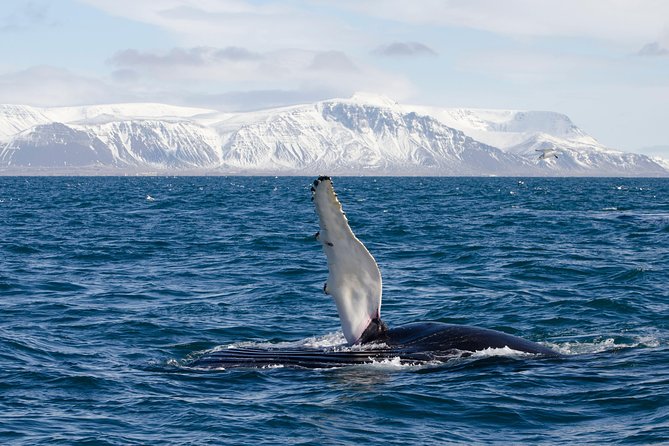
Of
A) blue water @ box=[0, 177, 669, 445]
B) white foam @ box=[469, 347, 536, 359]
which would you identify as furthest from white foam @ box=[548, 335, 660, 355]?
white foam @ box=[469, 347, 536, 359]

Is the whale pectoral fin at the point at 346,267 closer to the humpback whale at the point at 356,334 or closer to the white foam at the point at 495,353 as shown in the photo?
the humpback whale at the point at 356,334

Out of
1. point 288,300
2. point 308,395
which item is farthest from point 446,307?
point 308,395

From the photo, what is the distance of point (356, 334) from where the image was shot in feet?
42.5

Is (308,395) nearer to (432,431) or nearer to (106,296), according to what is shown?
(432,431)

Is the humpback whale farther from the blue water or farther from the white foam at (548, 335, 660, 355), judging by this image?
the white foam at (548, 335, 660, 355)

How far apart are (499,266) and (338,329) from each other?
1074 cm

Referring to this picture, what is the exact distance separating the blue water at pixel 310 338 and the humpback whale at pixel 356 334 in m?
0.23

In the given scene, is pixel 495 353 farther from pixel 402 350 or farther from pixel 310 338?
pixel 310 338

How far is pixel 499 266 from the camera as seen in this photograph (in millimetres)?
26922

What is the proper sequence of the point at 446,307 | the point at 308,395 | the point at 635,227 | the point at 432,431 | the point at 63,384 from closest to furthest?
the point at 432,431
the point at 308,395
the point at 63,384
the point at 446,307
the point at 635,227

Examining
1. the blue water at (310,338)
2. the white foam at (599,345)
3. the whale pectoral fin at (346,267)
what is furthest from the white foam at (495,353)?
the whale pectoral fin at (346,267)

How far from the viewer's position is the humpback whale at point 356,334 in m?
12.2

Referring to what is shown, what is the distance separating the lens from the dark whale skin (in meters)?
13.0

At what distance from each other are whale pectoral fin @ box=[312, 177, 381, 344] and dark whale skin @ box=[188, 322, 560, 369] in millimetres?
605
